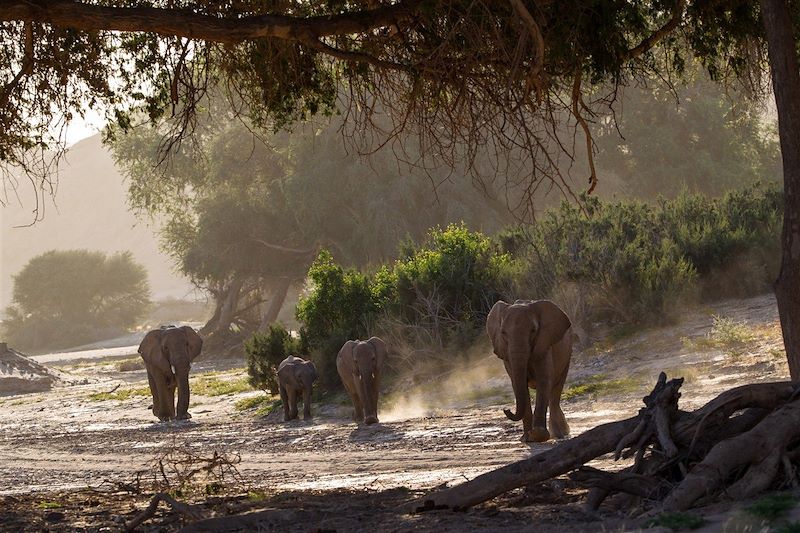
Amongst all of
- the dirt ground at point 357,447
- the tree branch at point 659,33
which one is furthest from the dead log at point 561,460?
the tree branch at point 659,33

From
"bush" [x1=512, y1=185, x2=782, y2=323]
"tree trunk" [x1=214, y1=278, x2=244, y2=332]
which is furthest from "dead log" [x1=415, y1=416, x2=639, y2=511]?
"tree trunk" [x1=214, y1=278, x2=244, y2=332]

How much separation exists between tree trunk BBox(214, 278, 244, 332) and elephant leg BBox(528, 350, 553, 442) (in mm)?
38112

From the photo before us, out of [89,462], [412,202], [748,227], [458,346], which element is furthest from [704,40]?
[412,202]

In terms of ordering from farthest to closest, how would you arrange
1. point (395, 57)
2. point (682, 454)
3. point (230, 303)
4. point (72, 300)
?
point (72, 300) < point (230, 303) < point (395, 57) < point (682, 454)

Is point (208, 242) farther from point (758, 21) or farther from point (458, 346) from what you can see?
point (758, 21)

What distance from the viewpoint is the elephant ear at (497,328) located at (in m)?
15.2

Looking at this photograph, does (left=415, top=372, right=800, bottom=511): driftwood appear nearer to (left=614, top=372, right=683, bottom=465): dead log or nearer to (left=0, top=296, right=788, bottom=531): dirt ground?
(left=614, top=372, right=683, bottom=465): dead log

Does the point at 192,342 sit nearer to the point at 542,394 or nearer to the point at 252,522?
Result: the point at 542,394

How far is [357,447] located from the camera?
16.5 meters

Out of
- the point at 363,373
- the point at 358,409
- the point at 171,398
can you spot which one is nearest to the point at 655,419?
the point at 363,373

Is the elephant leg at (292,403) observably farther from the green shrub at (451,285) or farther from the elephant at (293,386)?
the green shrub at (451,285)

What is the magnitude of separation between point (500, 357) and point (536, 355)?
0.45 metres

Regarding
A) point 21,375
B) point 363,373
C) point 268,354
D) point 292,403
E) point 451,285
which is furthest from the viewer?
point 21,375

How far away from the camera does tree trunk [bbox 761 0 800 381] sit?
34.8 ft
